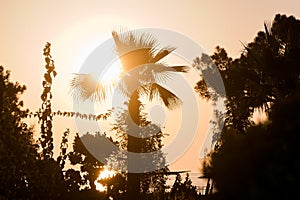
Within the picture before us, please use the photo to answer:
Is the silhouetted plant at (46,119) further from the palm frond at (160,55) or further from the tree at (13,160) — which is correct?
the palm frond at (160,55)

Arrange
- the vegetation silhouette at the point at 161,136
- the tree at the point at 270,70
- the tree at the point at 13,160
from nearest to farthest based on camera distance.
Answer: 1. the vegetation silhouette at the point at 161,136
2. the tree at the point at 13,160
3. the tree at the point at 270,70

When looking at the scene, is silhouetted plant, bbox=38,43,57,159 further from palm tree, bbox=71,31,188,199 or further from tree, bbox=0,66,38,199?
palm tree, bbox=71,31,188,199

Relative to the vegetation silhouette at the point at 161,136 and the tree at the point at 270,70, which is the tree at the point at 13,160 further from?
the tree at the point at 270,70

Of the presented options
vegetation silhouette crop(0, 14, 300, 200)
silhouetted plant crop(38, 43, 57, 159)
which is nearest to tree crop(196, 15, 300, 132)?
vegetation silhouette crop(0, 14, 300, 200)

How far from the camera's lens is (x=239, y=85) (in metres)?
26.2

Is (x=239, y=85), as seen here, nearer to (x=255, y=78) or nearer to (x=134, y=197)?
(x=255, y=78)

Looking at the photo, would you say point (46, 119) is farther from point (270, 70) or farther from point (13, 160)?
point (270, 70)

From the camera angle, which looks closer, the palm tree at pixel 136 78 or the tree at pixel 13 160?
the tree at pixel 13 160

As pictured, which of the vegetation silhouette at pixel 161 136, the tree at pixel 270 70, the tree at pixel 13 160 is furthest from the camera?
the tree at pixel 270 70

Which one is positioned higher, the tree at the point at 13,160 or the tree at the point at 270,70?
the tree at the point at 270,70

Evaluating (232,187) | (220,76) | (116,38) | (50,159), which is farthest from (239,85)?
(232,187)

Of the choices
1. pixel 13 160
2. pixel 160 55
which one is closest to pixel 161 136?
pixel 160 55

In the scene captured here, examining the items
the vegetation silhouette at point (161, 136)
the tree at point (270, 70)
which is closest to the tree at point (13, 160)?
the vegetation silhouette at point (161, 136)

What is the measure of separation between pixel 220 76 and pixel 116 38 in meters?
9.78
